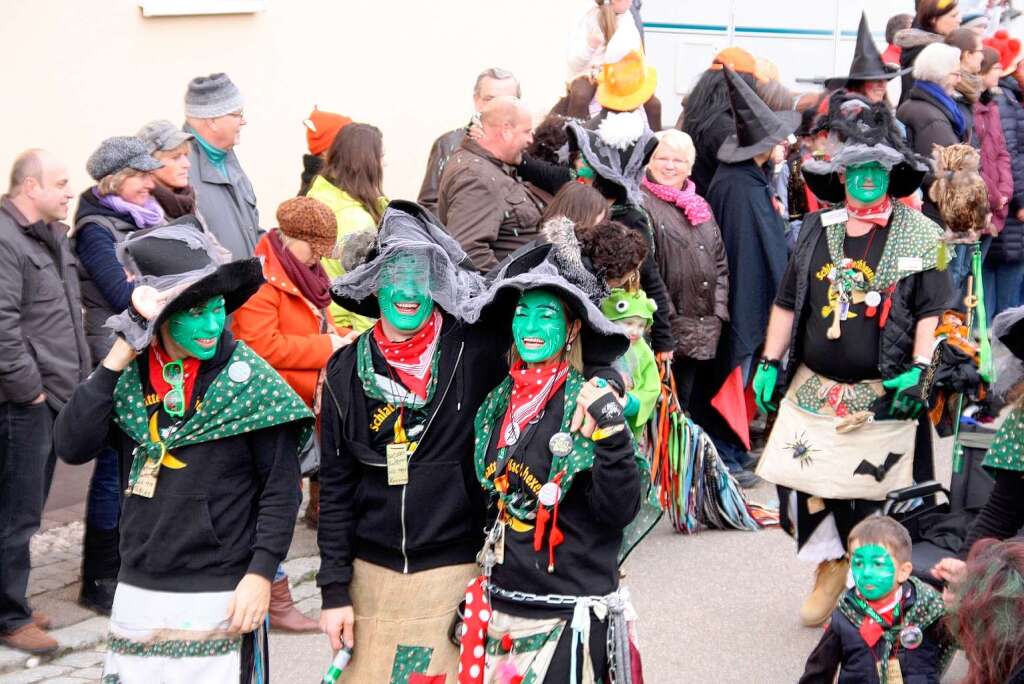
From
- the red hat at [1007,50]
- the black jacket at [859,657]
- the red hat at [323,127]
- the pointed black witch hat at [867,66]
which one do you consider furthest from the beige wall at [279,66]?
the black jacket at [859,657]

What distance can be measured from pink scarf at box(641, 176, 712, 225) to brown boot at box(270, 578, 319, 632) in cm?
314

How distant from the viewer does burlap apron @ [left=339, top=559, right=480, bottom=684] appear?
393cm

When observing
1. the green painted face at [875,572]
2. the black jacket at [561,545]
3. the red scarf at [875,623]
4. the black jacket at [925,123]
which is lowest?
the red scarf at [875,623]

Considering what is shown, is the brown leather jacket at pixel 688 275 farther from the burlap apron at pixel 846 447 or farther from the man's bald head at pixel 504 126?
the burlap apron at pixel 846 447

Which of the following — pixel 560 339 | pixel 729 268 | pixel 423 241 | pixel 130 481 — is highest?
pixel 423 241

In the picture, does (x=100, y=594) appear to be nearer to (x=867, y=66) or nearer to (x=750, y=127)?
(x=750, y=127)

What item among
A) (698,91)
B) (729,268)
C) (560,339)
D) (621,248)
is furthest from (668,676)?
(698,91)

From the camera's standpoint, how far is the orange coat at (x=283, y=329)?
5.66 m

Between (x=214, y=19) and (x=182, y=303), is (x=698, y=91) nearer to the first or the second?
(x=214, y=19)

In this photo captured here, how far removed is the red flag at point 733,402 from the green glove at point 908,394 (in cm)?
206

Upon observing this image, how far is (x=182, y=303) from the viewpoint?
148 inches

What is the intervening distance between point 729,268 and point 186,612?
15.7ft

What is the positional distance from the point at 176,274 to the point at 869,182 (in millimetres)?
3144

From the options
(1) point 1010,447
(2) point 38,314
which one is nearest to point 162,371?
(2) point 38,314
